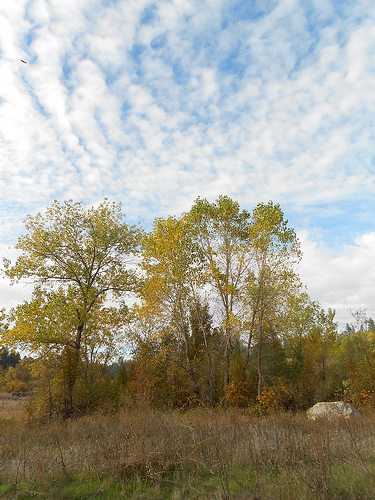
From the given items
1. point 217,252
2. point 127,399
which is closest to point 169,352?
point 127,399

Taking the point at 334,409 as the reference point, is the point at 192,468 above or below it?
below

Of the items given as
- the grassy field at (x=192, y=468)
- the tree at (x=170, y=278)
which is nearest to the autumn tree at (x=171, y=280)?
the tree at (x=170, y=278)

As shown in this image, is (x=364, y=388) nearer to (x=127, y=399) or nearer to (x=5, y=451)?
(x=127, y=399)

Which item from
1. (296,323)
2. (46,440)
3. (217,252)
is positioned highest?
(217,252)

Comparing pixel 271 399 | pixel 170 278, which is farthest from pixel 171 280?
pixel 271 399

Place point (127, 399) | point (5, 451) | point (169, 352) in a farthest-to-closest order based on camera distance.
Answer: point (169, 352)
point (127, 399)
point (5, 451)

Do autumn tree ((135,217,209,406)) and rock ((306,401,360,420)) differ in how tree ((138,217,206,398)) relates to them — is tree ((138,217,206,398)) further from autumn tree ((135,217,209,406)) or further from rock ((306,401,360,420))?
rock ((306,401,360,420))

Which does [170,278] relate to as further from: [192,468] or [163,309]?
[192,468]

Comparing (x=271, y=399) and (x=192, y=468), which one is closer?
(x=192, y=468)

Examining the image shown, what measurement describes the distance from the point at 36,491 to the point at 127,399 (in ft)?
32.2

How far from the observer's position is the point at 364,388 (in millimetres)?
17750

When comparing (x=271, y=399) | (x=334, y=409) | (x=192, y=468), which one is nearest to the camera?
(x=192, y=468)

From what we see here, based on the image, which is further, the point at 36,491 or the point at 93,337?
the point at 93,337

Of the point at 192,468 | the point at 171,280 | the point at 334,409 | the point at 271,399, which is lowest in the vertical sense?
the point at 192,468
